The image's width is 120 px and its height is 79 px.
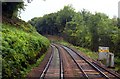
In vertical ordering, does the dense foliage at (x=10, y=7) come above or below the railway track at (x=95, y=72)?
above

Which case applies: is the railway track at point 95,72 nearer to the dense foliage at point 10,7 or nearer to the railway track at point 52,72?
the railway track at point 52,72

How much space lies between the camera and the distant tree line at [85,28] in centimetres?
5557

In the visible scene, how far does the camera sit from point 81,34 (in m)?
83.1

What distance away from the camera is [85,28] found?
77000 millimetres

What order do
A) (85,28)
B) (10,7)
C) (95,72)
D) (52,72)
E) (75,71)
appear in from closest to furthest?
(52,72) < (95,72) < (75,71) < (10,7) < (85,28)

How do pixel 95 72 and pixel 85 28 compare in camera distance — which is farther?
pixel 85 28

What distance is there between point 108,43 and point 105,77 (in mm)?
34268

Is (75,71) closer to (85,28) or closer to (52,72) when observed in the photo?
(52,72)

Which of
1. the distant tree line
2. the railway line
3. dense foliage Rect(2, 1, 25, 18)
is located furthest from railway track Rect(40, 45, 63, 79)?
the distant tree line

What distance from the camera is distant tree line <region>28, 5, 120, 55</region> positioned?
55566 millimetres

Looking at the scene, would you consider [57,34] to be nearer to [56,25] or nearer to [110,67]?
[56,25]

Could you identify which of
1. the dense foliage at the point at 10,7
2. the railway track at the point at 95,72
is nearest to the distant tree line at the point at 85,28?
the dense foliage at the point at 10,7

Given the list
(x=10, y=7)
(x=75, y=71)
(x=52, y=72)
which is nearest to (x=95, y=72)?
(x=75, y=71)

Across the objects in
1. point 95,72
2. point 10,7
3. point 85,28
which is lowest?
point 95,72
